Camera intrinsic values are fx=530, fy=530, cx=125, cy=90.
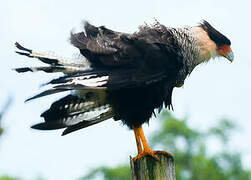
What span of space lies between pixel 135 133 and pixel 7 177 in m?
32.1

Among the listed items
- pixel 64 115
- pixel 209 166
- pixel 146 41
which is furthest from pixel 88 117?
pixel 209 166

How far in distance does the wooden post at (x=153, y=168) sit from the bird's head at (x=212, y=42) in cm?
286

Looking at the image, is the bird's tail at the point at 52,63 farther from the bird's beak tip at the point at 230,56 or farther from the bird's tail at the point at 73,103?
the bird's beak tip at the point at 230,56

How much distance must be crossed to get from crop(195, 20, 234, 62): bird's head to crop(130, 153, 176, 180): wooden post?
2.86 metres

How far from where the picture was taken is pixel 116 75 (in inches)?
271

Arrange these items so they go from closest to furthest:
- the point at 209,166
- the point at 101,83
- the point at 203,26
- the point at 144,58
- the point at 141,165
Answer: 1. the point at 141,165
2. the point at 101,83
3. the point at 144,58
4. the point at 203,26
5. the point at 209,166

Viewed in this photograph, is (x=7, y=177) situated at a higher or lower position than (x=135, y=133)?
lower

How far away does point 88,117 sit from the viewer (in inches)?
278

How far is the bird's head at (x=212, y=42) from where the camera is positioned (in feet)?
27.3

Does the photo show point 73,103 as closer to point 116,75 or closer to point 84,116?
point 84,116

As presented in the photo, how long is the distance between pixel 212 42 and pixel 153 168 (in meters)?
3.31

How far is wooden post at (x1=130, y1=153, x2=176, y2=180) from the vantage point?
5.71m

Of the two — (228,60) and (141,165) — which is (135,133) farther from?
(228,60)

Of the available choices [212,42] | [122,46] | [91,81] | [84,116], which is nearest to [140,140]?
[84,116]
